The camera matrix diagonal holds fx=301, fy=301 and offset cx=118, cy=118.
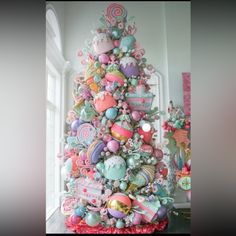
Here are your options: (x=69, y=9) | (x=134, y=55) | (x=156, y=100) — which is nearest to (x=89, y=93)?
(x=134, y=55)

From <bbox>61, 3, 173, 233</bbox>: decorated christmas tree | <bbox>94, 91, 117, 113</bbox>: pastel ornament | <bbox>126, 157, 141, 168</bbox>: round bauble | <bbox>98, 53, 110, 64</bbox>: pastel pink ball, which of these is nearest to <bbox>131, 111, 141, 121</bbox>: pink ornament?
<bbox>61, 3, 173, 233</bbox>: decorated christmas tree

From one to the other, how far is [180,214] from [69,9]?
1.57 meters

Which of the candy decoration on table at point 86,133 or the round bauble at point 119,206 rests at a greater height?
the candy decoration on table at point 86,133

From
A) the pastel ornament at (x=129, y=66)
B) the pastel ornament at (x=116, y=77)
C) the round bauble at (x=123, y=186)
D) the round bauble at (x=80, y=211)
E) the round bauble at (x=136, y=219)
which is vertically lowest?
the round bauble at (x=136, y=219)

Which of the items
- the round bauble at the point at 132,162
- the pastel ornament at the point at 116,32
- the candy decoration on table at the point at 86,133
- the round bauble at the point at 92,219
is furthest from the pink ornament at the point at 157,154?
the pastel ornament at the point at 116,32

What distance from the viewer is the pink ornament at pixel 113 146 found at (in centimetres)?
163

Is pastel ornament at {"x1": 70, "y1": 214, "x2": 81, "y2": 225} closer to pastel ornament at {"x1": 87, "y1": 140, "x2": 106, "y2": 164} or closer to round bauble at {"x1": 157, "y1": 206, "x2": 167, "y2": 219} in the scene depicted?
pastel ornament at {"x1": 87, "y1": 140, "x2": 106, "y2": 164}

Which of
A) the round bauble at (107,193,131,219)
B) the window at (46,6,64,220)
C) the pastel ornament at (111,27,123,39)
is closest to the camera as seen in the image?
the round bauble at (107,193,131,219)

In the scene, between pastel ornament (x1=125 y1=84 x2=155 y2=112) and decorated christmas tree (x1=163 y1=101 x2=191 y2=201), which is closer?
pastel ornament (x1=125 y1=84 x2=155 y2=112)

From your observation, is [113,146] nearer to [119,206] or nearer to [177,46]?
[119,206]

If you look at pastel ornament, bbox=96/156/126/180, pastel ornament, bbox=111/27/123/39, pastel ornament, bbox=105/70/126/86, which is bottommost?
pastel ornament, bbox=96/156/126/180

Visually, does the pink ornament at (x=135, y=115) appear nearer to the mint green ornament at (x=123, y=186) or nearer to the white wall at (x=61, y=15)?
the mint green ornament at (x=123, y=186)

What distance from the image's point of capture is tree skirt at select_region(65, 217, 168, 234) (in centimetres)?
164

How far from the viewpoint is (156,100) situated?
6.94ft
